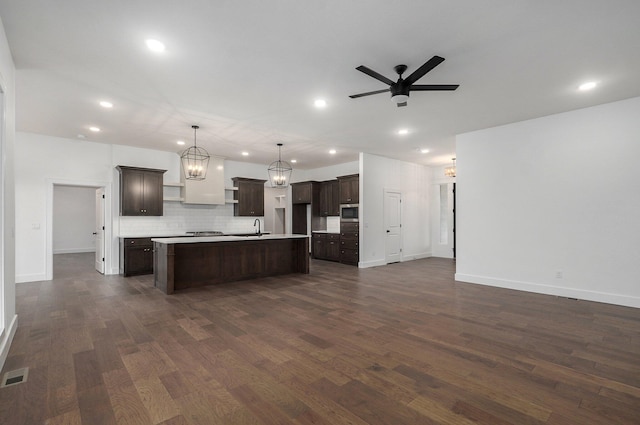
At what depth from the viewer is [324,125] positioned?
5.89m

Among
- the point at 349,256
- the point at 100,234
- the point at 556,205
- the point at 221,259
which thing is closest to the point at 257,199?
the point at 349,256

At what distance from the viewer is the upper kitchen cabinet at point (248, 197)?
8992 mm

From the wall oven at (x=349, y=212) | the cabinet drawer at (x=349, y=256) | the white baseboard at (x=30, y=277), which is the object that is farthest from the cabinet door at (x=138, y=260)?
the wall oven at (x=349, y=212)

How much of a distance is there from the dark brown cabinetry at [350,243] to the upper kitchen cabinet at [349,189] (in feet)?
2.29

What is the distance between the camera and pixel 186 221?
8312 mm

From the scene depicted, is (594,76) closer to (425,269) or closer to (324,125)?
(324,125)

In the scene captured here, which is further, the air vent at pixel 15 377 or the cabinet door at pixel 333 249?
the cabinet door at pixel 333 249

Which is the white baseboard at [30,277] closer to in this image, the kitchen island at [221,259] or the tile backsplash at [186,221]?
the tile backsplash at [186,221]

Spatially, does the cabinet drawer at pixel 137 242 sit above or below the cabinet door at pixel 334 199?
below

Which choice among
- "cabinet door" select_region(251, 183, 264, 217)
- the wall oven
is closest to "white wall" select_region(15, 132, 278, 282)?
"cabinet door" select_region(251, 183, 264, 217)

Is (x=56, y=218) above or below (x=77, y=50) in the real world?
below

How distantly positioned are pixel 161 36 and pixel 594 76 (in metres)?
5.08

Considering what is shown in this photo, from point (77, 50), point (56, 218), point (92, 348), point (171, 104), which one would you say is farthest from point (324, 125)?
point (56, 218)

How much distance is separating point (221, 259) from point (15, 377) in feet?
12.1
